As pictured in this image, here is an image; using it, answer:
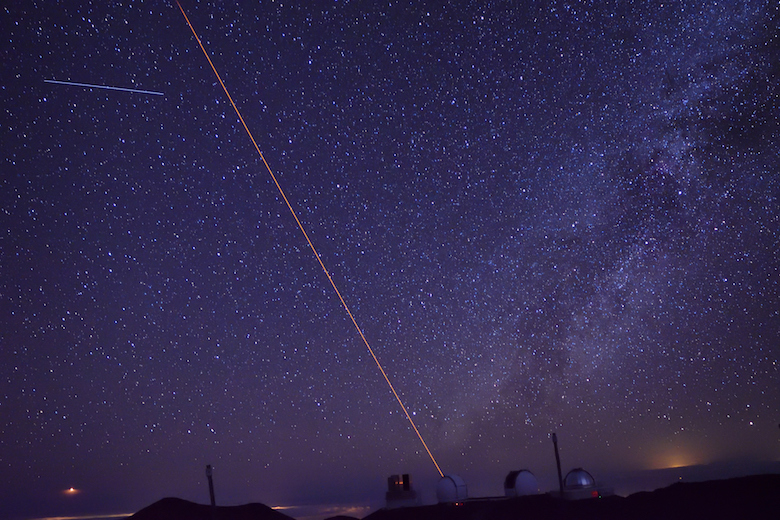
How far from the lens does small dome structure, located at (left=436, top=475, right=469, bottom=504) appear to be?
116 ft

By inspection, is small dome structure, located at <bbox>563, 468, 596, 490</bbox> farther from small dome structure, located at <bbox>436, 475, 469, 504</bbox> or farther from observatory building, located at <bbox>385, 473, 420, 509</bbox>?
observatory building, located at <bbox>385, 473, 420, 509</bbox>

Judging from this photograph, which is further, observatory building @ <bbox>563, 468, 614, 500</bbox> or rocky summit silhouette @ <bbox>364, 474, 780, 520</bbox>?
observatory building @ <bbox>563, 468, 614, 500</bbox>

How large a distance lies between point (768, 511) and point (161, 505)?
29039mm

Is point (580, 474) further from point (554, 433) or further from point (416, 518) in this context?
point (416, 518)

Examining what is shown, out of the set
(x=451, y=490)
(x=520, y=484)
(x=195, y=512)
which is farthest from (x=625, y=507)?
(x=195, y=512)

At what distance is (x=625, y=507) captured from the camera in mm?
27125

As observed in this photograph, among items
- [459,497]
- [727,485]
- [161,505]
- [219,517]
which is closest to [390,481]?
[459,497]

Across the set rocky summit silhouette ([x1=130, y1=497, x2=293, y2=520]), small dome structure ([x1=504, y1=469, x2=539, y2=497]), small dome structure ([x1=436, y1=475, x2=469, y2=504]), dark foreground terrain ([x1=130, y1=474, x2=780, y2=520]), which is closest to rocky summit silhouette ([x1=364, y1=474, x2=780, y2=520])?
dark foreground terrain ([x1=130, y1=474, x2=780, y2=520])

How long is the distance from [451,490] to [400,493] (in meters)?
3.04

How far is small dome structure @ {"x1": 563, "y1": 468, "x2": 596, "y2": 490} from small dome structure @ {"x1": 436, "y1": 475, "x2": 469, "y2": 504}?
5845mm

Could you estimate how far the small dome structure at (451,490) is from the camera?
35438 mm

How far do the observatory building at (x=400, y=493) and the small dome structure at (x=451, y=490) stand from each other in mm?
1539

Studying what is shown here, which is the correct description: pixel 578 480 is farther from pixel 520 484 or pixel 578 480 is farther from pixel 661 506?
pixel 661 506

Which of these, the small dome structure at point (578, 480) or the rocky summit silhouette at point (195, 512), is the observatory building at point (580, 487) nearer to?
the small dome structure at point (578, 480)
